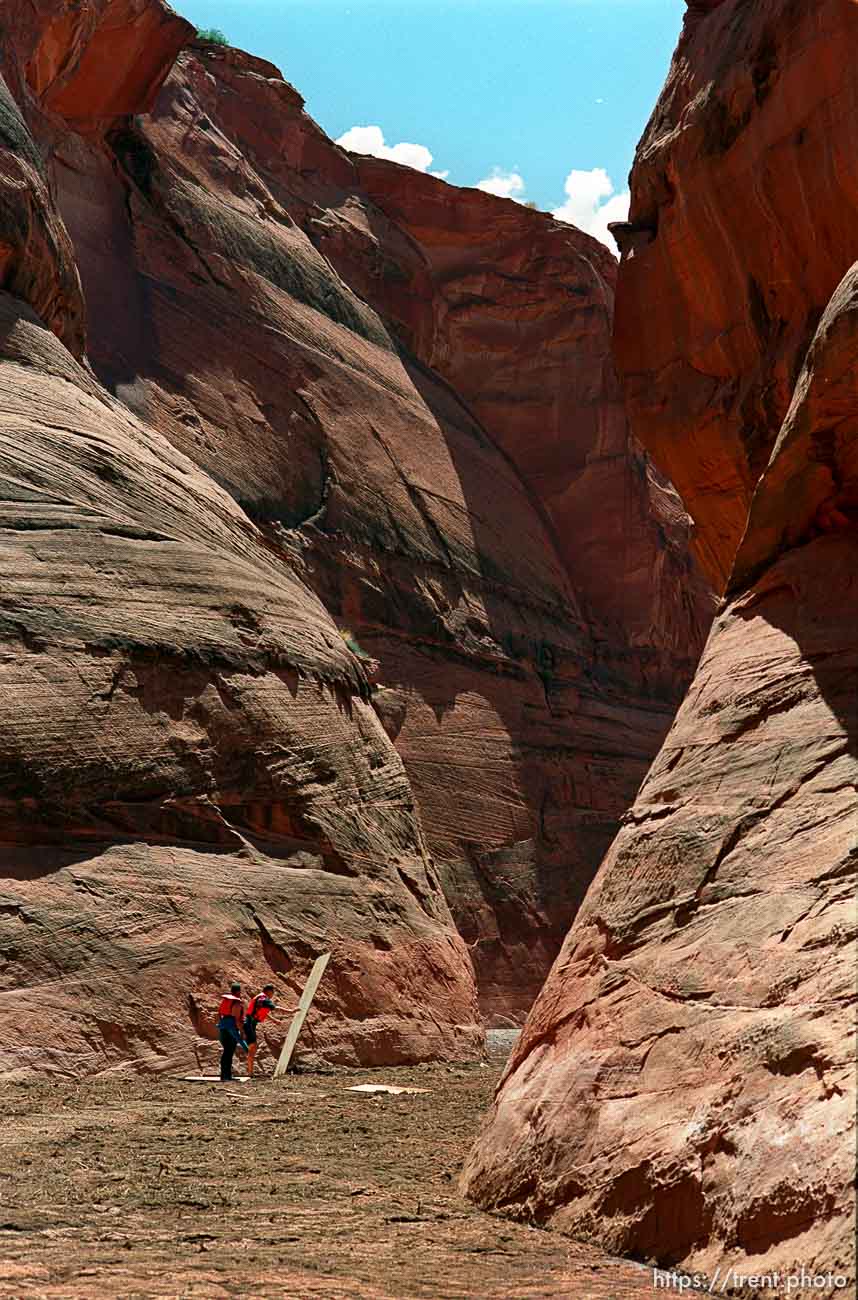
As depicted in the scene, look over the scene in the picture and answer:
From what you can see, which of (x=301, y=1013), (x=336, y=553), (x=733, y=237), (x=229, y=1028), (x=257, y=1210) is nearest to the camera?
(x=257, y=1210)

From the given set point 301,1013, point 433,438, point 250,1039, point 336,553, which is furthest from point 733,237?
point 433,438

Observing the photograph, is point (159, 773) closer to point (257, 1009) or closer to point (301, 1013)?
point (257, 1009)

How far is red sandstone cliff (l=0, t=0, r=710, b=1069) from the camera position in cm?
1426

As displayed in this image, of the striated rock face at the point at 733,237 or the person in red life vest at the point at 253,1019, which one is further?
the striated rock face at the point at 733,237

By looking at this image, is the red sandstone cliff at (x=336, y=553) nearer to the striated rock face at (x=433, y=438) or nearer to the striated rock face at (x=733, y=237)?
Result: the striated rock face at (x=433, y=438)

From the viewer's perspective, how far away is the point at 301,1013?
1378 cm

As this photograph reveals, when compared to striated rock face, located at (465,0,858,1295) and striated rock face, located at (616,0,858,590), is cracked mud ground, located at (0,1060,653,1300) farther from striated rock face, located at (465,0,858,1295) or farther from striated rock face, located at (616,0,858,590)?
striated rock face, located at (616,0,858,590)

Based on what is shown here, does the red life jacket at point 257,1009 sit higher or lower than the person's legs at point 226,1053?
higher

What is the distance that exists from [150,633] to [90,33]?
532 inches

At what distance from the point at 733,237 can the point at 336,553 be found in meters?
12.3

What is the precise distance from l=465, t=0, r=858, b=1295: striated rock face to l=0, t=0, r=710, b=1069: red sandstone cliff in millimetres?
6661

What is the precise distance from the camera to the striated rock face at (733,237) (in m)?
14.1

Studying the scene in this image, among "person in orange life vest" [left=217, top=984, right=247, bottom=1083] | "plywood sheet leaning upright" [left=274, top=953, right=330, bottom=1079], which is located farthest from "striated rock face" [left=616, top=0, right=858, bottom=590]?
"person in orange life vest" [left=217, top=984, right=247, bottom=1083]

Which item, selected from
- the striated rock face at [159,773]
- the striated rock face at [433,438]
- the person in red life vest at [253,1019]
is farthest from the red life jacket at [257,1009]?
the striated rock face at [433,438]
